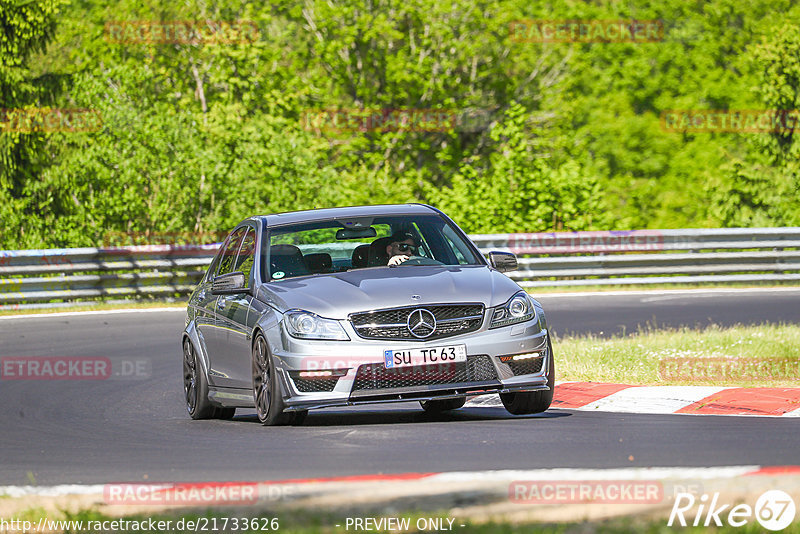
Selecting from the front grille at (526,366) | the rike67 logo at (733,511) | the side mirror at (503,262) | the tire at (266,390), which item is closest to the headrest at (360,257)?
the side mirror at (503,262)

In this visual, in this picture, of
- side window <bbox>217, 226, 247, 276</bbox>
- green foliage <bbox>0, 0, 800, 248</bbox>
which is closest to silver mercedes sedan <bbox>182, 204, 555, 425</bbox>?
side window <bbox>217, 226, 247, 276</bbox>

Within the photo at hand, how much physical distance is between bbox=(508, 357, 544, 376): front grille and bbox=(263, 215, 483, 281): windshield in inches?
48.1

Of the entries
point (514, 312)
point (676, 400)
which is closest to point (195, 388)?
point (514, 312)

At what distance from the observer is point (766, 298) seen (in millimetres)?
22016

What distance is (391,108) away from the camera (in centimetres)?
4450

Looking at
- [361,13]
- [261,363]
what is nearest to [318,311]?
[261,363]

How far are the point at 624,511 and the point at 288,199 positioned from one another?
80.6ft

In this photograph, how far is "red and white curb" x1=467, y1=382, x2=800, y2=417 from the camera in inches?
374

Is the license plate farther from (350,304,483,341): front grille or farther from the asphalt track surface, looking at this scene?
the asphalt track surface

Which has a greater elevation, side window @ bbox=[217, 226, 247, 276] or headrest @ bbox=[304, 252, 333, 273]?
headrest @ bbox=[304, 252, 333, 273]

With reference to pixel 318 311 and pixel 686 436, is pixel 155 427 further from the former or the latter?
pixel 686 436

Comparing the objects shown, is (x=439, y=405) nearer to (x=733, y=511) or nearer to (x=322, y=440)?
(x=322, y=440)

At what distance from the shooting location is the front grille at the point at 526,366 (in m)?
9.09

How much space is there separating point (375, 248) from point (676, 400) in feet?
8.08
